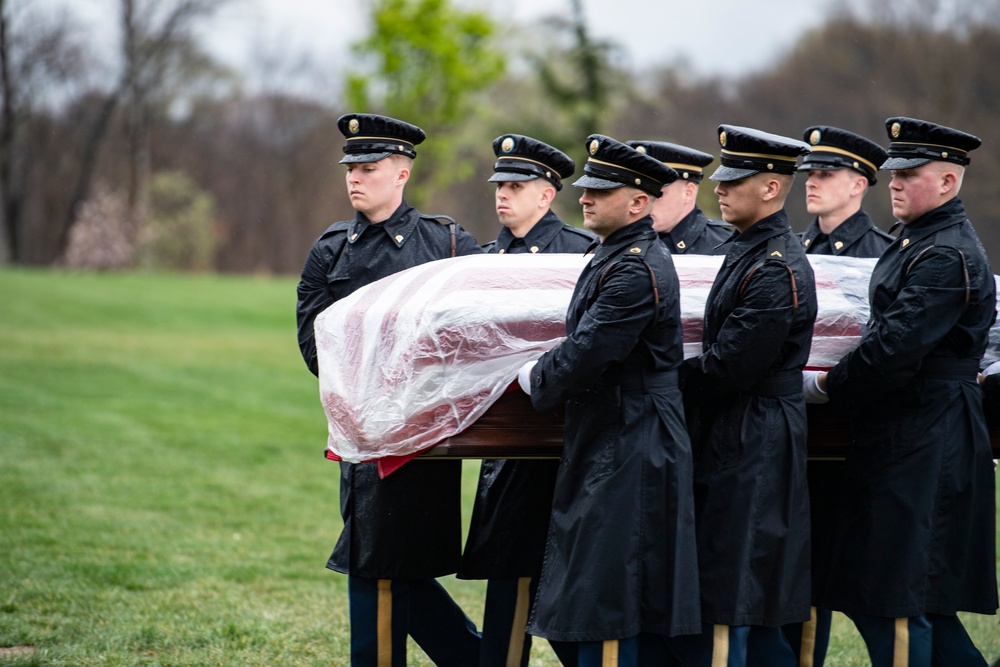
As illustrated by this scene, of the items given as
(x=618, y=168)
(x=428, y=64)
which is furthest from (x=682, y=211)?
(x=428, y=64)

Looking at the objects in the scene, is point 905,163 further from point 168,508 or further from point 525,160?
point 168,508

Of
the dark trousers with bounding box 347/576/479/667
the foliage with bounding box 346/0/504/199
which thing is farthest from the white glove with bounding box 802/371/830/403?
the foliage with bounding box 346/0/504/199

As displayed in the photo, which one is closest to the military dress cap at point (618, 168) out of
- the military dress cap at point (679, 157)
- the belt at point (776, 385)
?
the belt at point (776, 385)

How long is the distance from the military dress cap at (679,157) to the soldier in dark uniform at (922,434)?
1.48 meters

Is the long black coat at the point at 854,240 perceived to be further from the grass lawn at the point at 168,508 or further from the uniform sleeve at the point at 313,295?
the uniform sleeve at the point at 313,295

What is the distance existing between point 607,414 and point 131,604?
3.54 metres

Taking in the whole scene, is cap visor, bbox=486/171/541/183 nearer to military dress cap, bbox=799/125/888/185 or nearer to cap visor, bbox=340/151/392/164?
cap visor, bbox=340/151/392/164

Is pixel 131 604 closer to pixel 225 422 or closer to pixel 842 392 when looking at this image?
pixel 842 392

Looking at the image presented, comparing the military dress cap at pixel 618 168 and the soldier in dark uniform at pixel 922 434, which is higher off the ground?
the military dress cap at pixel 618 168

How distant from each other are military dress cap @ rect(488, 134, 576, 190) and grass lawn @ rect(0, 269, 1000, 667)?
7.89 feet

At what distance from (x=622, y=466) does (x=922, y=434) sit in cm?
121

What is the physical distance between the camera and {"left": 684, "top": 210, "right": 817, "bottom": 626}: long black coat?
159 inches

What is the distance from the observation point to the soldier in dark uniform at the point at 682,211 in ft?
18.4

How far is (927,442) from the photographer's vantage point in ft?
14.0
